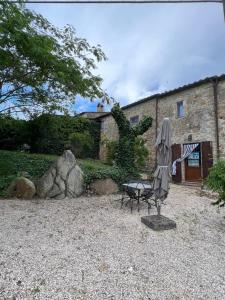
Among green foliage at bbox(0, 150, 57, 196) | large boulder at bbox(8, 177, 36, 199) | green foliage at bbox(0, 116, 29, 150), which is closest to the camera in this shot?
large boulder at bbox(8, 177, 36, 199)

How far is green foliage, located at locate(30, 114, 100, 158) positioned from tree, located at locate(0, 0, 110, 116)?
511 millimetres

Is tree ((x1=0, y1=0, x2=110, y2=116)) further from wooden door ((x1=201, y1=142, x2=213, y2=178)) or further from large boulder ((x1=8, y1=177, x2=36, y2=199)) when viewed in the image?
wooden door ((x1=201, y1=142, x2=213, y2=178))

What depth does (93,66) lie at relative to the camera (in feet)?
23.6

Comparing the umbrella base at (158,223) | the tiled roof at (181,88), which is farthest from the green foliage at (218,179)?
the tiled roof at (181,88)

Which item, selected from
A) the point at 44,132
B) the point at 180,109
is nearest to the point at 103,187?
the point at 44,132

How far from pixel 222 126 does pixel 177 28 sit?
6032mm

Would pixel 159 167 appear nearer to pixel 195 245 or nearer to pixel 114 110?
pixel 195 245

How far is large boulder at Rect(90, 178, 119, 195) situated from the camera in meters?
8.40

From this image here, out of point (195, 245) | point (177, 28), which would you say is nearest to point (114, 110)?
point (177, 28)

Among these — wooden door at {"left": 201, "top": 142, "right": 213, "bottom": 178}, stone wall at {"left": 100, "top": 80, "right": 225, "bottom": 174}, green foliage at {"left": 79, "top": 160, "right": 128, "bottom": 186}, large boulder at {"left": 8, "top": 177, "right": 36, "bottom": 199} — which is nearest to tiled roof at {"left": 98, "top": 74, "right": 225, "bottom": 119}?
stone wall at {"left": 100, "top": 80, "right": 225, "bottom": 174}

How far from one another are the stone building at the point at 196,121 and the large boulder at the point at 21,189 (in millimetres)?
8459

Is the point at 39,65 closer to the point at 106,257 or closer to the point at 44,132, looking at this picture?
the point at 106,257

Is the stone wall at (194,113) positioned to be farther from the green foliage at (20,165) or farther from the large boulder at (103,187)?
the green foliage at (20,165)

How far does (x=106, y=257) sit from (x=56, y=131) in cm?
783
